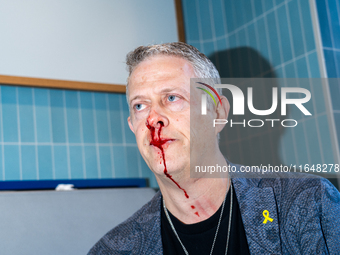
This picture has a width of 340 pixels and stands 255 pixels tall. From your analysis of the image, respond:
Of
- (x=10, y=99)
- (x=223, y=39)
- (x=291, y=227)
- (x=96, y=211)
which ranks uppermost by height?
(x=223, y=39)

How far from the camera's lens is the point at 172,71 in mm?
1009

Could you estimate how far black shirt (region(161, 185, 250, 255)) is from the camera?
96cm

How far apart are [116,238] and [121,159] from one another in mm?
753

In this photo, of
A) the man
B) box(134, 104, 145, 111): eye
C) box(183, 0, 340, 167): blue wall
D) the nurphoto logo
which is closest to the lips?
the man

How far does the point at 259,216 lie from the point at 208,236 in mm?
133

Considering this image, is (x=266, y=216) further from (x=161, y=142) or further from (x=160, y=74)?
(x=160, y=74)

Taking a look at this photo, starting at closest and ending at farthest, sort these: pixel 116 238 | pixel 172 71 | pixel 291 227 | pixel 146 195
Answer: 1. pixel 291 227
2. pixel 172 71
3. pixel 116 238
4. pixel 146 195

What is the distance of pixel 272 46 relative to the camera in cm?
175

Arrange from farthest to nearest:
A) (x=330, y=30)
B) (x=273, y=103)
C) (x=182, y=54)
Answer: (x=273, y=103) < (x=330, y=30) < (x=182, y=54)

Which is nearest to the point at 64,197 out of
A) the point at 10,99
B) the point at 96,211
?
the point at 96,211

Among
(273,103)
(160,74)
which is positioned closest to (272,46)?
(273,103)

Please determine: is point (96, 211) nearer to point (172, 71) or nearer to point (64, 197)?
point (64, 197)

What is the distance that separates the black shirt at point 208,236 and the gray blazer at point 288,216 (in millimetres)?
29

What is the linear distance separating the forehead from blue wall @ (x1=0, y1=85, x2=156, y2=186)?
0.78 meters
